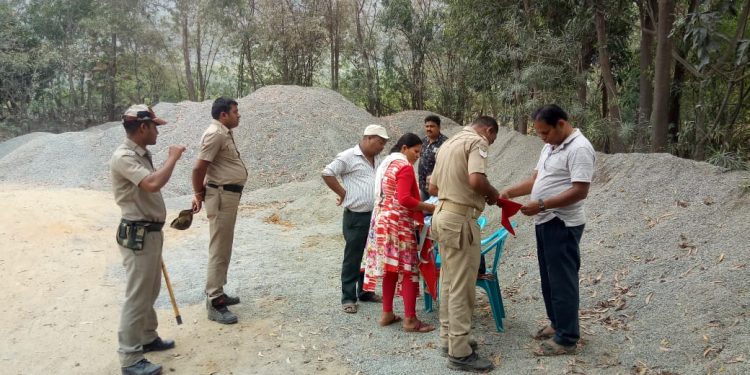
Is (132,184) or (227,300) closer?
(132,184)

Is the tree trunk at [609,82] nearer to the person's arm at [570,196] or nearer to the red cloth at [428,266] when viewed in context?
the red cloth at [428,266]

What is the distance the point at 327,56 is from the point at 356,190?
14813 millimetres

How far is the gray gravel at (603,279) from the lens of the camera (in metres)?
3.16

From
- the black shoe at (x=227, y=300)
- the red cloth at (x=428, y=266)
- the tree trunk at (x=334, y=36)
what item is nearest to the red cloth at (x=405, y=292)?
the red cloth at (x=428, y=266)

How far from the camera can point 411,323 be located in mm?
3758

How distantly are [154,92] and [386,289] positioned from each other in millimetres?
19411

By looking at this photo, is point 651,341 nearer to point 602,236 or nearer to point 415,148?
point 602,236

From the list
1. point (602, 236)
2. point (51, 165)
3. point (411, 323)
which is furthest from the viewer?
point (51, 165)

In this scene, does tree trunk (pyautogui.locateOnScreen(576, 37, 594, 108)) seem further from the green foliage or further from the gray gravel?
the green foliage

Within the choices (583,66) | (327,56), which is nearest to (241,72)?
(327,56)

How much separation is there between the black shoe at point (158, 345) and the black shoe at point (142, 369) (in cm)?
32

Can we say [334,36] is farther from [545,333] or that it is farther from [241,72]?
[545,333]

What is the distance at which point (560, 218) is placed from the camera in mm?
3162

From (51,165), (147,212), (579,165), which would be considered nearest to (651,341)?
(579,165)
